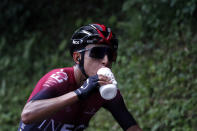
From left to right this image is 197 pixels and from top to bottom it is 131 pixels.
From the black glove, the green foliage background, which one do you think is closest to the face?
the black glove

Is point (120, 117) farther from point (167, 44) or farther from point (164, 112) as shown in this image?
point (167, 44)

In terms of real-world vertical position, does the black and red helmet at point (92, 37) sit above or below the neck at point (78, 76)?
above

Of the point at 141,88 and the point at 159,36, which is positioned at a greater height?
the point at 159,36

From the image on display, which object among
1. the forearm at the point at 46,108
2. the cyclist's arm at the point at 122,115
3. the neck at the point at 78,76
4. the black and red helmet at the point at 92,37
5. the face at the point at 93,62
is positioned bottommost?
the cyclist's arm at the point at 122,115

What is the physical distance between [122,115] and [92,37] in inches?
44.1

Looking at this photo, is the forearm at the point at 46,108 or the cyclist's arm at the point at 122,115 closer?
the forearm at the point at 46,108

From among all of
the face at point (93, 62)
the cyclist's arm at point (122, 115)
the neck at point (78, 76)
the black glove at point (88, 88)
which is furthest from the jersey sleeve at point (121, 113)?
the black glove at point (88, 88)

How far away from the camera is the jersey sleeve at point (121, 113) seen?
4.36 metres

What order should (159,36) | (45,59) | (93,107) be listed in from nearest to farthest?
(93,107) → (159,36) → (45,59)

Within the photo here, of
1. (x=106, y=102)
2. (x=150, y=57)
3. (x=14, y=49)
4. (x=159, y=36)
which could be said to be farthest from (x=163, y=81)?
(x=14, y=49)

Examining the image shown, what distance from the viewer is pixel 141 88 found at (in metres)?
7.31

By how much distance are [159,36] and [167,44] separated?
1.29 feet

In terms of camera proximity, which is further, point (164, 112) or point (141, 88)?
point (141, 88)

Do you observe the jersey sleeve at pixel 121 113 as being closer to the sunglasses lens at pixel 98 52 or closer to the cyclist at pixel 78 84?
the cyclist at pixel 78 84
